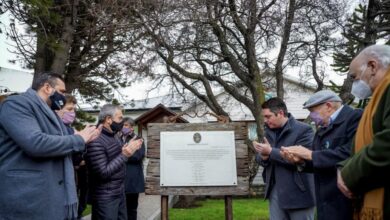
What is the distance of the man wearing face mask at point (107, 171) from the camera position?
413 cm

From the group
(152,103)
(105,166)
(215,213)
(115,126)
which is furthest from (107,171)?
(152,103)

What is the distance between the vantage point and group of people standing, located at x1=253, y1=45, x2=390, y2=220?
2189mm

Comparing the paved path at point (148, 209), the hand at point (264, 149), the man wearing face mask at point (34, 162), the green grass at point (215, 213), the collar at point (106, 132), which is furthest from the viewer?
the green grass at point (215, 213)

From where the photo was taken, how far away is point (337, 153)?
320 centimetres

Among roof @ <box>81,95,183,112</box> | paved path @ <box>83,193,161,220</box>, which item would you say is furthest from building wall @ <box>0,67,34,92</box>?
paved path @ <box>83,193,161,220</box>

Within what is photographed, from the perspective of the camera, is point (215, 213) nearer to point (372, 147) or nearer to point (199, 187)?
point (199, 187)

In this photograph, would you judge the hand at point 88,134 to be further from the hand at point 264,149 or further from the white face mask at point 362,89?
the white face mask at point 362,89

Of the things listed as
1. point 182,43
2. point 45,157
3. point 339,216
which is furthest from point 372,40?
point 45,157

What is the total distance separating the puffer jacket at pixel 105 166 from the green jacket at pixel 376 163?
2556mm

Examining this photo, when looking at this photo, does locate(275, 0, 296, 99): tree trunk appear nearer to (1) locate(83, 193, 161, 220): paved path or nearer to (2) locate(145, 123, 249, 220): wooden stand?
(2) locate(145, 123, 249, 220): wooden stand

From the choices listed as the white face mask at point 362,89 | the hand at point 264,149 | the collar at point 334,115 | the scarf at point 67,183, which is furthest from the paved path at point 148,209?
the white face mask at point 362,89

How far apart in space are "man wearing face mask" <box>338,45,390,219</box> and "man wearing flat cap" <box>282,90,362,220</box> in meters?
0.56

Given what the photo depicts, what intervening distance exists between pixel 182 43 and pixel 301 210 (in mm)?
5338

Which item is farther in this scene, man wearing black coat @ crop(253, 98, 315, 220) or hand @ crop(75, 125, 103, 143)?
man wearing black coat @ crop(253, 98, 315, 220)
